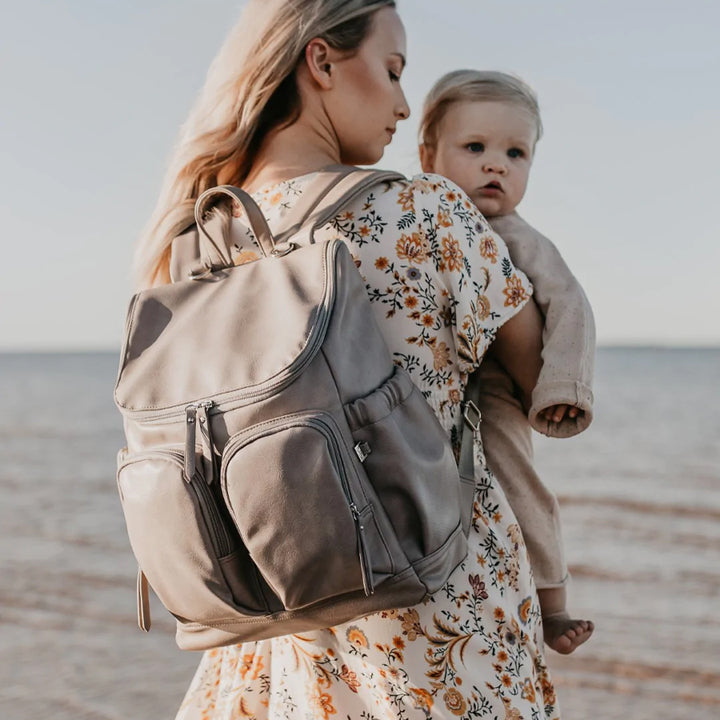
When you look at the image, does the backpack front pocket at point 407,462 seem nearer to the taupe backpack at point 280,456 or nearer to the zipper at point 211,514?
the taupe backpack at point 280,456

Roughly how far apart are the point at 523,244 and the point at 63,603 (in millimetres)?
4093

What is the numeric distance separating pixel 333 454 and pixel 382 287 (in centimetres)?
29

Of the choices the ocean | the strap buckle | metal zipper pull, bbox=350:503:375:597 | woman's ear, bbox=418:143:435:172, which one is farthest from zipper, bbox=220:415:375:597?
the ocean

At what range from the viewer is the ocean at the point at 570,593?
3.82 meters

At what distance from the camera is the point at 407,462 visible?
3.92 ft

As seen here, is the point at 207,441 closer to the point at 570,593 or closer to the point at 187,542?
the point at 187,542

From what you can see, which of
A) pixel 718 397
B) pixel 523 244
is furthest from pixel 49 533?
pixel 718 397

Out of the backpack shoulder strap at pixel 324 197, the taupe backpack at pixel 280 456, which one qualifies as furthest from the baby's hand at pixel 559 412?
the backpack shoulder strap at pixel 324 197

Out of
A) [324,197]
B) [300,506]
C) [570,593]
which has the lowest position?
[570,593]

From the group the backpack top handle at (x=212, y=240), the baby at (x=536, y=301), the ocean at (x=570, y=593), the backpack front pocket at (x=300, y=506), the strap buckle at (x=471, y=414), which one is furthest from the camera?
the ocean at (x=570, y=593)

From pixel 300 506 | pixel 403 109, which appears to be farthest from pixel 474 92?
pixel 300 506

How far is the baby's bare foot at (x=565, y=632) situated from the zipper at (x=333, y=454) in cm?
66

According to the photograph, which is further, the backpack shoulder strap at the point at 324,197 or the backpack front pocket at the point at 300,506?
the backpack shoulder strap at the point at 324,197

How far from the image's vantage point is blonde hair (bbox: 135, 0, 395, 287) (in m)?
1.43
